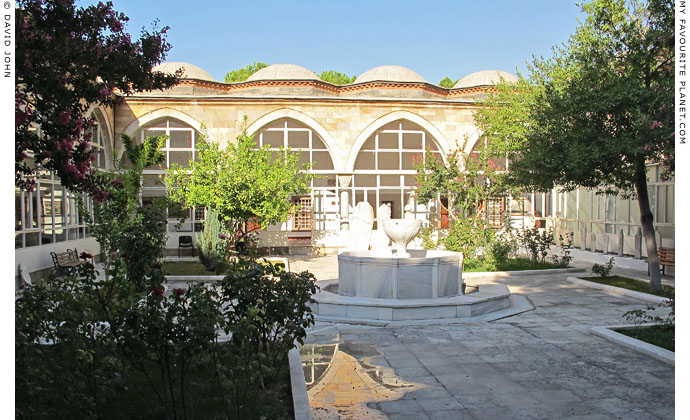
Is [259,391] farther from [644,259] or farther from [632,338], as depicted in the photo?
[644,259]

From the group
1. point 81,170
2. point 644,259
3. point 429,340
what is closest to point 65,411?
point 81,170

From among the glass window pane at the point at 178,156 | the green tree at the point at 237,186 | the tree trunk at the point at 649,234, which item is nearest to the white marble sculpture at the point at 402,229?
the tree trunk at the point at 649,234

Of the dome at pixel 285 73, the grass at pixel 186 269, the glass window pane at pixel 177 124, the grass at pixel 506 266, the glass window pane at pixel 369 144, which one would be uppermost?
the dome at pixel 285 73

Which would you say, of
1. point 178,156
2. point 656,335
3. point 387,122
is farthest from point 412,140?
point 656,335

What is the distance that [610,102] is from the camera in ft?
30.6

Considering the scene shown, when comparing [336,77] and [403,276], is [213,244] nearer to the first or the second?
[403,276]

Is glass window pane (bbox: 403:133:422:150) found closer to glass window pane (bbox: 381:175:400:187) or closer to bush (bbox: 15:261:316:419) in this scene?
glass window pane (bbox: 381:175:400:187)

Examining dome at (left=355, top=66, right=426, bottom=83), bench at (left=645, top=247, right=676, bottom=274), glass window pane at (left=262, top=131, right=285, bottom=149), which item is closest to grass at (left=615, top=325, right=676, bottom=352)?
bench at (left=645, top=247, right=676, bottom=274)

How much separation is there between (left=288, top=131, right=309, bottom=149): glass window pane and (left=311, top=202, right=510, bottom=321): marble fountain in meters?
12.0

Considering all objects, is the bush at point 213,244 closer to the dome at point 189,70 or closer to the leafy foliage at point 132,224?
the leafy foliage at point 132,224

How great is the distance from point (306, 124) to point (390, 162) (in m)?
3.70

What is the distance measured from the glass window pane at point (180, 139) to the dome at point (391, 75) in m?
7.81

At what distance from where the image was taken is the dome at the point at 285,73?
22197mm

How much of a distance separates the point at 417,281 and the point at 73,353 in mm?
6064
